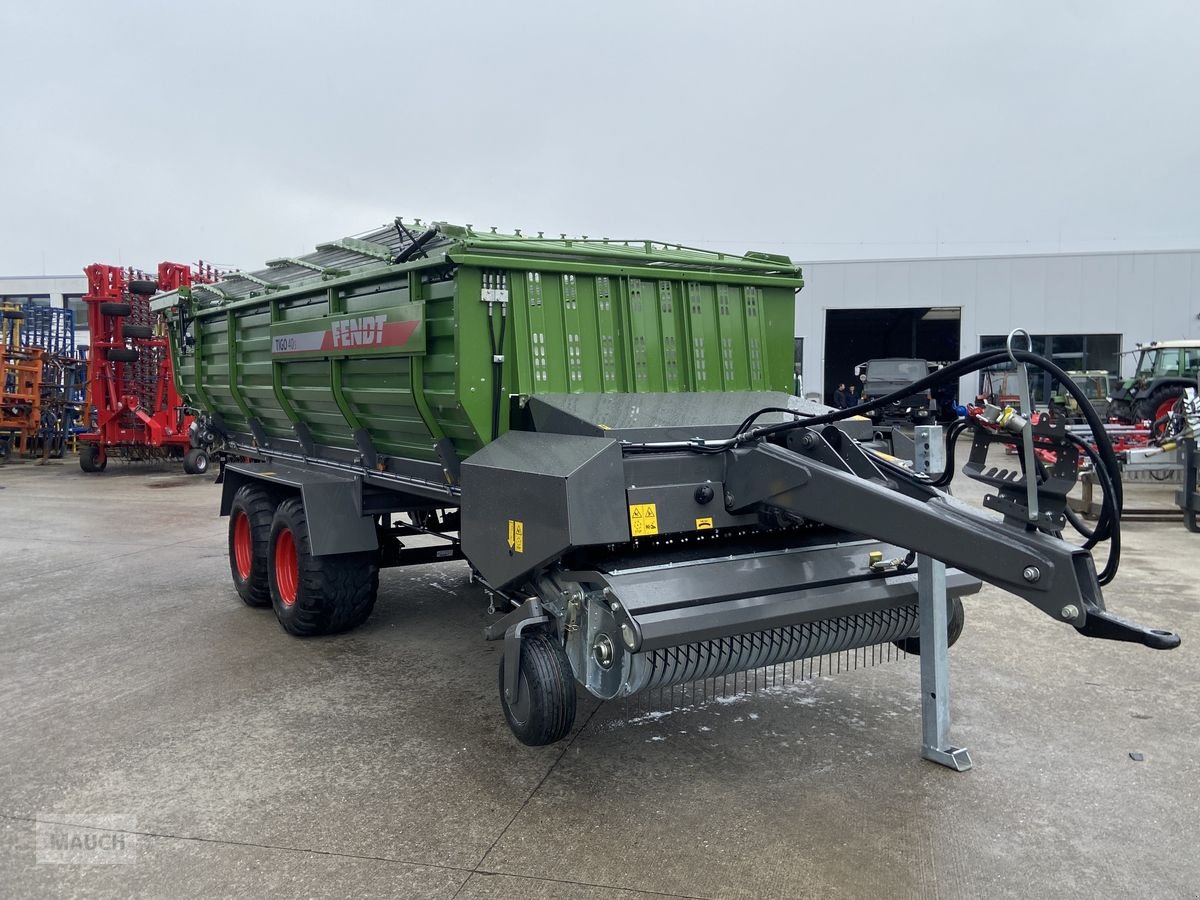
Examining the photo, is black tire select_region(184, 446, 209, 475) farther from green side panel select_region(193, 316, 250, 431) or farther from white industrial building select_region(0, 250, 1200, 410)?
white industrial building select_region(0, 250, 1200, 410)

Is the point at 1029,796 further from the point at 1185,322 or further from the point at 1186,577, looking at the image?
the point at 1185,322

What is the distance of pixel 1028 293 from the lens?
22.2m

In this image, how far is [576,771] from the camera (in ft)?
11.7

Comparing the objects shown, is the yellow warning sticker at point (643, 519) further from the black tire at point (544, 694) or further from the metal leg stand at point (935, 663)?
the metal leg stand at point (935, 663)

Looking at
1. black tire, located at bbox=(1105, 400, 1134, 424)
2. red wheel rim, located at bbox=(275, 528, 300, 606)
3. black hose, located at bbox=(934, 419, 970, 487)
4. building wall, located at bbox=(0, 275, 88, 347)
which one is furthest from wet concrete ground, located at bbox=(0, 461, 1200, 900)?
building wall, located at bbox=(0, 275, 88, 347)

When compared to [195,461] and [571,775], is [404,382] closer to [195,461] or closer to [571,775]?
[571,775]

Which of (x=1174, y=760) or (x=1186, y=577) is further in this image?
(x=1186, y=577)

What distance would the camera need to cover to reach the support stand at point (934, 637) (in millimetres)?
3504

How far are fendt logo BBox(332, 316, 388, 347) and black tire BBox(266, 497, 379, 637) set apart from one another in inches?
44.2

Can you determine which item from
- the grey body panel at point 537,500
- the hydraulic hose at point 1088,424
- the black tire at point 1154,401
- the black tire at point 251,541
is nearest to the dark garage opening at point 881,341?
the black tire at point 1154,401

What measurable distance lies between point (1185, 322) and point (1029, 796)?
22629mm

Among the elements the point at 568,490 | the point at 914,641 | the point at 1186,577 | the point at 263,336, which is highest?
the point at 263,336

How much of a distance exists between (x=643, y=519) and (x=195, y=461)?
1382 cm

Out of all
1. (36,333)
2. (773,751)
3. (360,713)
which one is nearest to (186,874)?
(360,713)
